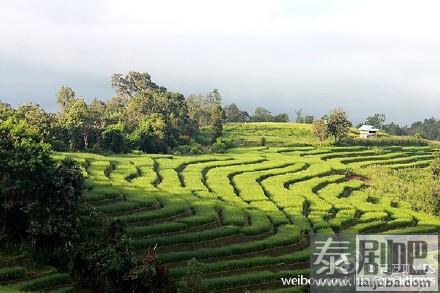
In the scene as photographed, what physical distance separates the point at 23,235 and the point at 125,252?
7.76 meters

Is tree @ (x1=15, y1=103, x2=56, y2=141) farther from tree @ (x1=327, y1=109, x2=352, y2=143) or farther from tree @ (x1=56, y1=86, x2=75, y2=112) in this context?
tree @ (x1=327, y1=109, x2=352, y2=143)

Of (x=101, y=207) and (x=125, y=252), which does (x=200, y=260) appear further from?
(x=101, y=207)

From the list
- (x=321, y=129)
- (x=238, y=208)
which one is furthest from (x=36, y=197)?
(x=321, y=129)

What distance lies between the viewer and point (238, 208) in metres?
39.6

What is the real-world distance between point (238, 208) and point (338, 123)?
40002 millimetres

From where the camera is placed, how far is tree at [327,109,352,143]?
7512 cm

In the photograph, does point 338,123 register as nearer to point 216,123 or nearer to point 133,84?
point 216,123

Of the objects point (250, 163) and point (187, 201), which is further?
point (250, 163)

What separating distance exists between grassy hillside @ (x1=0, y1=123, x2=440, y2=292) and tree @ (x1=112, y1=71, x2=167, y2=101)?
45.3 m

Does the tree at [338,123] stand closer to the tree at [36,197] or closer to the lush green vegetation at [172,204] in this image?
the lush green vegetation at [172,204]

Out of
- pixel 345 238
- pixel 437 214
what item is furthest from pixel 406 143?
pixel 345 238

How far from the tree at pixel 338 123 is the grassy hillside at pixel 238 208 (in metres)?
13.6

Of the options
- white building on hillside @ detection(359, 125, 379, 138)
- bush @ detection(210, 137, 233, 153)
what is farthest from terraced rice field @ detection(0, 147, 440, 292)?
white building on hillside @ detection(359, 125, 379, 138)

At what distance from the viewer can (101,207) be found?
119 feet
